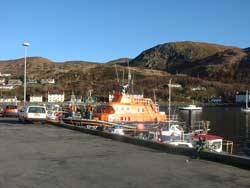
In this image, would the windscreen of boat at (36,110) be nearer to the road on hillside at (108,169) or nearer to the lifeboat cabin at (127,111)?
the lifeboat cabin at (127,111)

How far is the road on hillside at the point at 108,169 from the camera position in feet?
32.7

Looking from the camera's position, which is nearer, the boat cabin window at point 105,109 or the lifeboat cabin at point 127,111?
the lifeboat cabin at point 127,111

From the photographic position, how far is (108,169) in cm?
1183

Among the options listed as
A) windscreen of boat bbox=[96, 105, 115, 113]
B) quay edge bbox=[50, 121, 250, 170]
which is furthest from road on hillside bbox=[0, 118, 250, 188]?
windscreen of boat bbox=[96, 105, 115, 113]

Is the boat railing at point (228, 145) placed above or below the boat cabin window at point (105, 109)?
below

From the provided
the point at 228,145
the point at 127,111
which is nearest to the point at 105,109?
the point at 127,111

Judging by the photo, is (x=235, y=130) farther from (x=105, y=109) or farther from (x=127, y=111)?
(x=105, y=109)

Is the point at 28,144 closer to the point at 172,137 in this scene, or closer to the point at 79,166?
the point at 79,166

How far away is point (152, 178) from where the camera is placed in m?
10.6

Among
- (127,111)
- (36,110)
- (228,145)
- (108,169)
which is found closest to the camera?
(108,169)

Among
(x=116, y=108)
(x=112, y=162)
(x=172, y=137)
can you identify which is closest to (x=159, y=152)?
(x=112, y=162)

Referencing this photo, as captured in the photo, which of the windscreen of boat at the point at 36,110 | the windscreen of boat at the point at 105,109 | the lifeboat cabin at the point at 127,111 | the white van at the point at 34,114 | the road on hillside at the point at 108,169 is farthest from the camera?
the windscreen of boat at the point at 105,109

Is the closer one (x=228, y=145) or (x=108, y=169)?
(x=108, y=169)

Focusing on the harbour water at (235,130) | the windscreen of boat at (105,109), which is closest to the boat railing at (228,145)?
the harbour water at (235,130)
